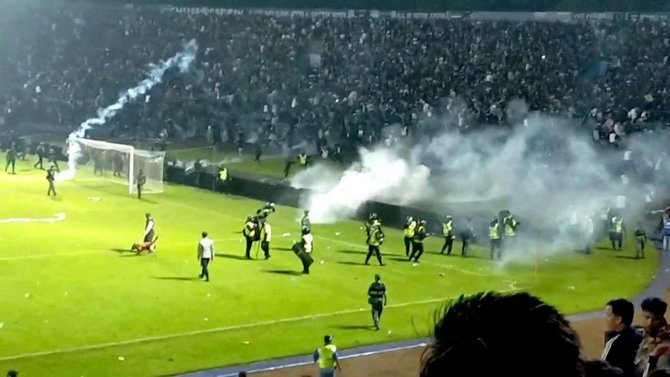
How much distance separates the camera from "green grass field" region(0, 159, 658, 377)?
72.3ft

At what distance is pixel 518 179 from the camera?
141 feet

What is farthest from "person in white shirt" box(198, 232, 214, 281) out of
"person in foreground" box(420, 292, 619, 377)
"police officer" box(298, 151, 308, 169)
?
"person in foreground" box(420, 292, 619, 377)

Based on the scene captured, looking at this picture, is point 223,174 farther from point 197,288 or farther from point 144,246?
point 197,288

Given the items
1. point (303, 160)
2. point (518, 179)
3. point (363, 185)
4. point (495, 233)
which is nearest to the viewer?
point (495, 233)

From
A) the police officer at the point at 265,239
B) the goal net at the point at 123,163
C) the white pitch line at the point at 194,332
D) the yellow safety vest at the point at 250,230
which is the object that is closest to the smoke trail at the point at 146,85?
the goal net at the point at 123,163

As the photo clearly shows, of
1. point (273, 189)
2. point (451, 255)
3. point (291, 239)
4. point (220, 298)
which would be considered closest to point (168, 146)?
point (273, 189)

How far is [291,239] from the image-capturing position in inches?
1351

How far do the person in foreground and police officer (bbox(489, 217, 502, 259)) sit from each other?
2949 centimetres

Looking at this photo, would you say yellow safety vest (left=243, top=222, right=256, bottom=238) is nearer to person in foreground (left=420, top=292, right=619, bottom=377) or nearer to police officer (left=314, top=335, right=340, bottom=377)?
police officer (left=314, top=335, right=340, bottom=377)

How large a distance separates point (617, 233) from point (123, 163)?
2139 centimetres

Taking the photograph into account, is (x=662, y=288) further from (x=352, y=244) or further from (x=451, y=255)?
(x=352, y=244)

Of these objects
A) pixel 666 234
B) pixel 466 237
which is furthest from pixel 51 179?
pixel 666 234

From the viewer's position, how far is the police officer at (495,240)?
3228 centimetres

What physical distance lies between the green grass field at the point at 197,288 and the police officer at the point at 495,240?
514mm
